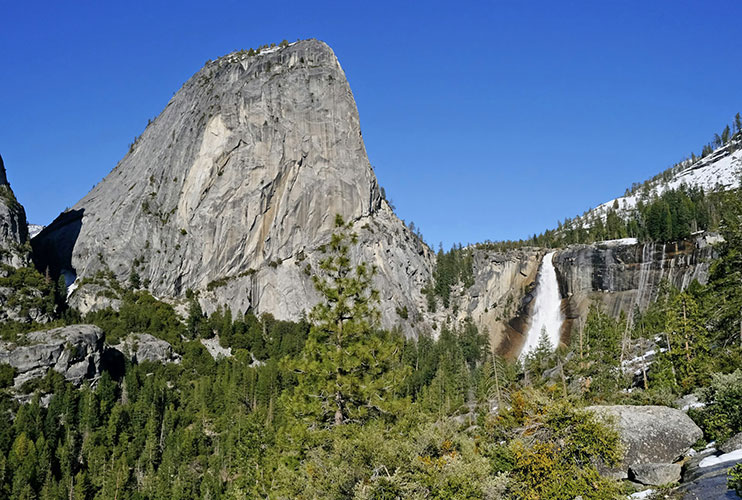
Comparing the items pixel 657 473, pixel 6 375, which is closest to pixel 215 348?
pixel 6 375

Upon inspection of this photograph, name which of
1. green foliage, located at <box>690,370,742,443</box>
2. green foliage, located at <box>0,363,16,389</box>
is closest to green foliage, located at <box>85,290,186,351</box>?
green foliage, located at <box>0,363,16,389</box>

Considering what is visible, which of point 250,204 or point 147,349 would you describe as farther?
point 250,204

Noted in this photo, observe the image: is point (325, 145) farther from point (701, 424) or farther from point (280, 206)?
point (701, 424)

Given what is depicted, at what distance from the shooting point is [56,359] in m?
97.4

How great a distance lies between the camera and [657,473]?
2377 cm

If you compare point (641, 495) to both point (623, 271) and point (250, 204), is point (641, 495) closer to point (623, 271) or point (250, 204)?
point (623, 271)

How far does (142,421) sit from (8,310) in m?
38.4

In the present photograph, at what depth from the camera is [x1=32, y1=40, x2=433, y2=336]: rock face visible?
14662 centimetres

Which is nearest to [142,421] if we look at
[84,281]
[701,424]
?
→ [84,281]

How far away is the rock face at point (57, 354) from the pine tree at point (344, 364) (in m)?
83.2

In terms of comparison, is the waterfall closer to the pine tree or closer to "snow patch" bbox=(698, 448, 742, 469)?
the pine tree

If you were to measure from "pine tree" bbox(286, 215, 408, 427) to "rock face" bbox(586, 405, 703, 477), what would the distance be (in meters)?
9.33

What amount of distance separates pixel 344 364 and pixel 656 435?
14.3 meters

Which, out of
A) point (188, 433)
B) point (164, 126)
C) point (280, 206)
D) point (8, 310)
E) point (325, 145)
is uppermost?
point (164, 126)
